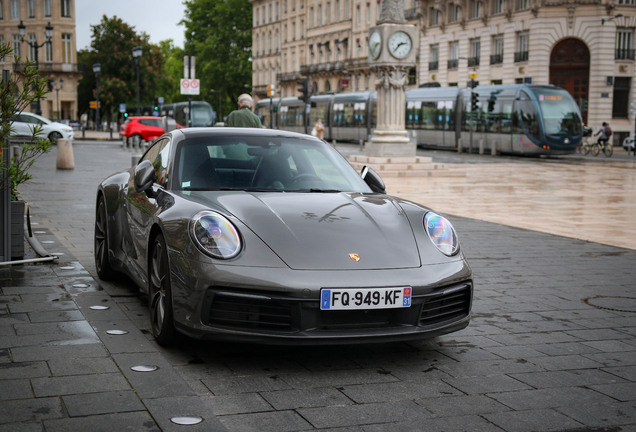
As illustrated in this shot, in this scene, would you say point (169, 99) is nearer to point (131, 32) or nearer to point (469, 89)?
point (131, 32)

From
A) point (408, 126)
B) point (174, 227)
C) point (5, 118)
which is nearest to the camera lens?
point (174, 227)

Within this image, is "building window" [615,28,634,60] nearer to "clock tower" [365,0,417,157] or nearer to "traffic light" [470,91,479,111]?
"traffic light" [470,91,479,111]

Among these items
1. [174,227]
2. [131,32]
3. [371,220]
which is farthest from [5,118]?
[131,32]

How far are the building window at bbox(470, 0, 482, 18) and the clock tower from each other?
3110 cm

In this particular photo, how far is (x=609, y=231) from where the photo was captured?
1151 centimetres

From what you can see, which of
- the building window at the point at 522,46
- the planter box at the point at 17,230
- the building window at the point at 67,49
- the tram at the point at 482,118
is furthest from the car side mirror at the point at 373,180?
the building window at the point at 67,49

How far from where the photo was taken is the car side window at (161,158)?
18.3 feet

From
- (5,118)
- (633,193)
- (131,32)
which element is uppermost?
(131,32)

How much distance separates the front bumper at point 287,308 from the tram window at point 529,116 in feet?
105

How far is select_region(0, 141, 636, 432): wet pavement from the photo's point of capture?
3.65 meters

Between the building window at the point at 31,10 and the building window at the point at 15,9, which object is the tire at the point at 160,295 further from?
the building window at the point at 15,9

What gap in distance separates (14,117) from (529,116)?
30785mm

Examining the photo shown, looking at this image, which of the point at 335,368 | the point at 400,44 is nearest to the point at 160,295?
the point at 335,368

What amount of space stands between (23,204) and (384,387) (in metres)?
4.57
